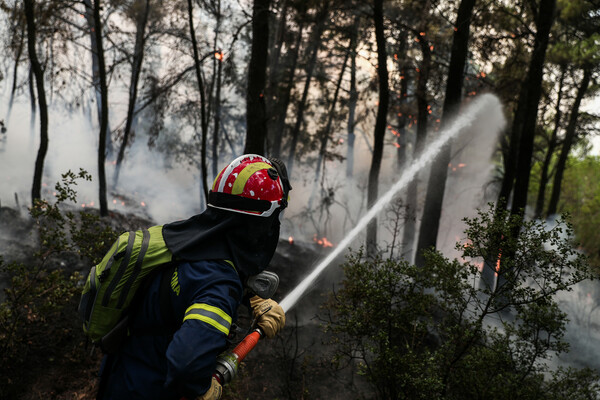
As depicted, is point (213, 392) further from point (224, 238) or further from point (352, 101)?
point (352, 101)

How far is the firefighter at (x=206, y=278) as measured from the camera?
1.92 m

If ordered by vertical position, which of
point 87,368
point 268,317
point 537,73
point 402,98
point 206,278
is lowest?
point 87,368

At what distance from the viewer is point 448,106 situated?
8547 millimetres

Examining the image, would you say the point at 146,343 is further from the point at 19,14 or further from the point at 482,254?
the point at 19,14

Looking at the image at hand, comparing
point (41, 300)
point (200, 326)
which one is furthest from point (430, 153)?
point (200, 326)

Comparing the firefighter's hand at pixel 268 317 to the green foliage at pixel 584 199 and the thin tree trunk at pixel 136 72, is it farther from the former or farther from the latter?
the green foliage at pixel 584 199

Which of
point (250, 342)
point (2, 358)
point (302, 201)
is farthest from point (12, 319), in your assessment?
point (302, 201)

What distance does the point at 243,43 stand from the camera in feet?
70.9

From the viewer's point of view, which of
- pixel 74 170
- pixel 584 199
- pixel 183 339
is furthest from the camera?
pixel 584 199

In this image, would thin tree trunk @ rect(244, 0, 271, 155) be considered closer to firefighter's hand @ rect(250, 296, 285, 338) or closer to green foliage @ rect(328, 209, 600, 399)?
green foliage @ rect(328, 209, 600, 399)

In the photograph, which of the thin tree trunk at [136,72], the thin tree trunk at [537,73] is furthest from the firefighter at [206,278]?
the thin tree trunk at [136,72]

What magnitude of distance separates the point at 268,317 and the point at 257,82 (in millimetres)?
5296

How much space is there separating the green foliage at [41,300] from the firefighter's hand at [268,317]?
2.63 metres

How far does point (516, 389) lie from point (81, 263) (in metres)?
7.49
